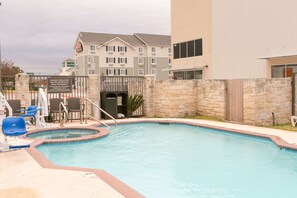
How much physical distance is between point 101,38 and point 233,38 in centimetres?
3621

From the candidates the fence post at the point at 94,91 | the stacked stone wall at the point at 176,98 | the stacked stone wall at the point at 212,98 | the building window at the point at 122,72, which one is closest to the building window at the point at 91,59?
the building window at the point at 122,72

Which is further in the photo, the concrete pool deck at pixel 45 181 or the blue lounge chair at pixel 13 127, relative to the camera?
the blue lounge chair at pixel 13 127

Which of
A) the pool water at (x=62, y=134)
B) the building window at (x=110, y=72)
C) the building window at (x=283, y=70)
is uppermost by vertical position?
the building window at (x=110, y=72)

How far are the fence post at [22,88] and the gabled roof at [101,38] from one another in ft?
131

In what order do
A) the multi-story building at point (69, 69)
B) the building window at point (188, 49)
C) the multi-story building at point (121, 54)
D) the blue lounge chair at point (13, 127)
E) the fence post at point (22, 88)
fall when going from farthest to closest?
1. the multi-story building at point (69, 69)
2. the multi-story building at point (121, 54)
3. the building window at point (188, 49)
4. the fence post at point (22, 88)
5. the blue lounge chair at point (13, 127)

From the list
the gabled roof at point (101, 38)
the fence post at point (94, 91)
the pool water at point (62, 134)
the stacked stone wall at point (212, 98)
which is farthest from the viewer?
the gabled roof at point (101, 38)

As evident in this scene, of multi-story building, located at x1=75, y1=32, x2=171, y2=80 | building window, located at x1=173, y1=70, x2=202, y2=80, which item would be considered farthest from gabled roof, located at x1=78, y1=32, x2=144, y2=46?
building window, located at x1=173, y1=70, x2=202, y2=80

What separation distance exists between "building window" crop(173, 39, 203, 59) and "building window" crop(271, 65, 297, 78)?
814cm

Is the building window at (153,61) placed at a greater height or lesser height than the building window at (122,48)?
lesser

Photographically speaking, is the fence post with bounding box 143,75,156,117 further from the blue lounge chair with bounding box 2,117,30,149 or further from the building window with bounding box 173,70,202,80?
the building window with bounding box 173,70,202,80

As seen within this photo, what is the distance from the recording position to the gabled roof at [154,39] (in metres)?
58.4

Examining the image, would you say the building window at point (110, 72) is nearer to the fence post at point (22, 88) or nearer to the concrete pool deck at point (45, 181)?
the fence post at point (22, 88)

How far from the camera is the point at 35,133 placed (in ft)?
37.9

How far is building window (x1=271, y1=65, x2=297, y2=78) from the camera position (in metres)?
17.9
